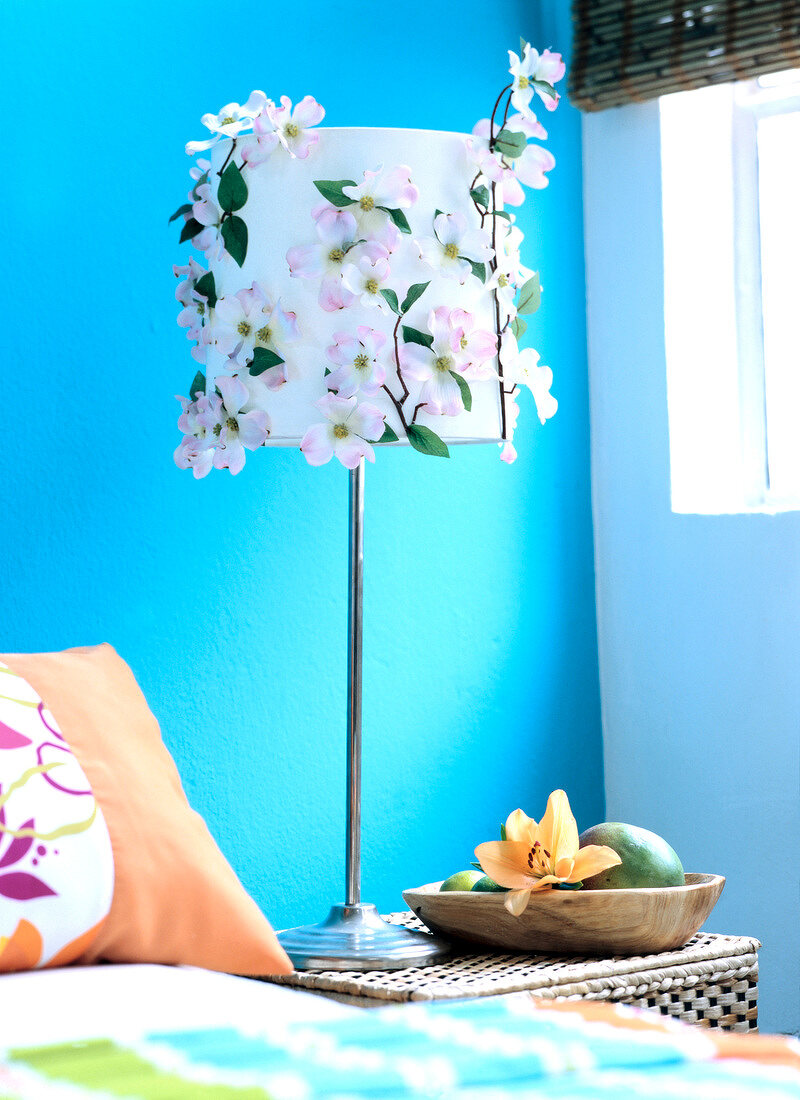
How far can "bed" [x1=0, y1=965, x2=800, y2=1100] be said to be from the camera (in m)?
0.76

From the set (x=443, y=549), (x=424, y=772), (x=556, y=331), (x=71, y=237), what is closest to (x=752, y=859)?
(x=424, y=772)

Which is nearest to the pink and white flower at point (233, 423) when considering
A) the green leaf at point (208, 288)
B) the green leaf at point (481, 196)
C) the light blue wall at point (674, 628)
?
the green leaf at point (208, 288)

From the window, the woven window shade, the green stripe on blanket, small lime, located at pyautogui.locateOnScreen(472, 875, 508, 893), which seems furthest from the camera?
the window

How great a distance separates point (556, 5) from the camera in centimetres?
248

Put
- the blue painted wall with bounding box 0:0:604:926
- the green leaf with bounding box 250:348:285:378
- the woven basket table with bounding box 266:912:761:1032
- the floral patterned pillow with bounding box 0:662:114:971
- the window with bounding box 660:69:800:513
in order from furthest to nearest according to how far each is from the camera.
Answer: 1. the window with bounding box 660:69:800:513
2. the blue painted wall with bounding box 0:0:604:926
3. the green leaf with bounding box 250:348:285:378
4. the woven basket table with bounding box 266:912:761:1032
5. the floral patterned pillow with bounding box 0:662:114:971

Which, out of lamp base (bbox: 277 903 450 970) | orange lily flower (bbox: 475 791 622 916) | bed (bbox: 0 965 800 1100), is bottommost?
lamp base (bbox: 277 903 450 970)

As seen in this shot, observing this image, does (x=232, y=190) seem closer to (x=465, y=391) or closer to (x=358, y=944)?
(x=465, y=391)

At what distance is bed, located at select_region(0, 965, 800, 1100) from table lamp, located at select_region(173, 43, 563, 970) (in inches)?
21.8

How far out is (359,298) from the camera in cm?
152

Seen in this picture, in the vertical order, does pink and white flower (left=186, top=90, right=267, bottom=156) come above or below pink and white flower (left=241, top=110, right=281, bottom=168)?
above

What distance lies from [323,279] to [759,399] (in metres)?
1.10

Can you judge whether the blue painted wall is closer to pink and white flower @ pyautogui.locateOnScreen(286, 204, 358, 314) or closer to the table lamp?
the table lamp

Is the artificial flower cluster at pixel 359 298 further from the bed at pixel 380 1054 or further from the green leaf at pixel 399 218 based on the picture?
the bed at pixel 380 1054

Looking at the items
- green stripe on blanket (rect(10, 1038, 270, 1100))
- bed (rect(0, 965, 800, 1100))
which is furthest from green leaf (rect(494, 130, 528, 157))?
green stripe on blanket (rect(10, 1038, 270, 1100))
